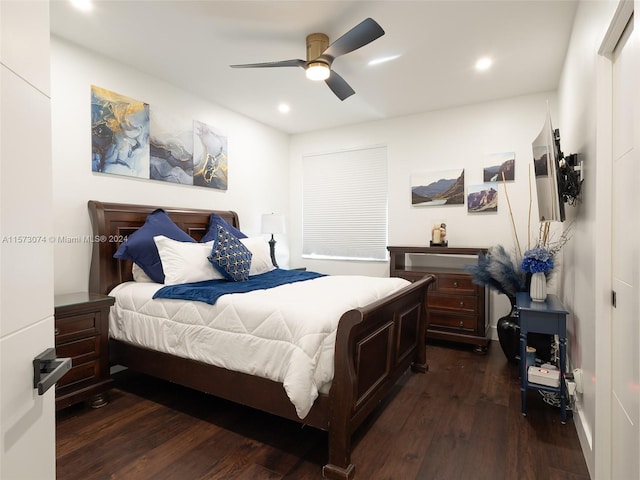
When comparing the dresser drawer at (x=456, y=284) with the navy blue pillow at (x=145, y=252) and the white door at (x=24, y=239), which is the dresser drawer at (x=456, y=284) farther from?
the white door at (x=24, y=239)

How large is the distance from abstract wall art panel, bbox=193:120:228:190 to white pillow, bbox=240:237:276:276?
101 cm

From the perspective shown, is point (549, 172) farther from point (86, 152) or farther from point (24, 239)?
point (86, 152)

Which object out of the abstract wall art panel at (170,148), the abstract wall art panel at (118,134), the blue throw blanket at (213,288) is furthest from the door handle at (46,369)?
the abstract wall art panel at (170,148)

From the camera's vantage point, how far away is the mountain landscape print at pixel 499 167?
13.1 feet

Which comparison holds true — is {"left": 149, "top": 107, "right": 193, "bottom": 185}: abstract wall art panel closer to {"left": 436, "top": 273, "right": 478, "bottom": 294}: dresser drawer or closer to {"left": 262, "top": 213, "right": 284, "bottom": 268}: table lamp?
{"left": 262, "top": 213, "right": 284, "bottom": 268}: table lamp

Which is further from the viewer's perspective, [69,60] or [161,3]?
[69,60]

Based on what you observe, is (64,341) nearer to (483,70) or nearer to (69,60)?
(69,60)

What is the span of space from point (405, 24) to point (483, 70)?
3.86 ft

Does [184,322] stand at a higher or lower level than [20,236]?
lower

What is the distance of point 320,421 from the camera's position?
1.86m

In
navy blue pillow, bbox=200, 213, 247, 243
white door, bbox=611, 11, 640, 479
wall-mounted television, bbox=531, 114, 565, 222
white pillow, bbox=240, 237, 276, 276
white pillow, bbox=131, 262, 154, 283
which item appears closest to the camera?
white door, bbox=611, 11, 640, 479

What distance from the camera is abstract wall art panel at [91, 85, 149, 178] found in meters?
2.98

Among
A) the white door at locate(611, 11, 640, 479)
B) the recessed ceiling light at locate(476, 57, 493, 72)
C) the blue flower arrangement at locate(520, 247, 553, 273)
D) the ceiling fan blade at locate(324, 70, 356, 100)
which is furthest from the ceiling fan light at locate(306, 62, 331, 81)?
the blue flower arrangement at locate(520, 247, 553, 273)

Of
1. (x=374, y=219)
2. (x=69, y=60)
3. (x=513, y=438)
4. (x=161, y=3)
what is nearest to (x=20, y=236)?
(x=161, y=3)
